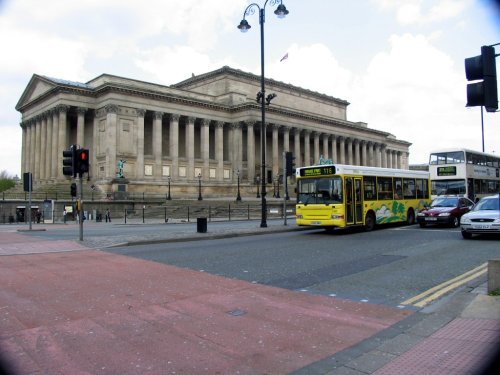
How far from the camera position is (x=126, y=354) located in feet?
15.5

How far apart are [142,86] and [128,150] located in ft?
31.8

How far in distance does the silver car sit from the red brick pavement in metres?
10.6

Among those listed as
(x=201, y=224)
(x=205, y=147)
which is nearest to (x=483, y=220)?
(x=201, y=224)

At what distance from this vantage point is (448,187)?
29219 millimetres

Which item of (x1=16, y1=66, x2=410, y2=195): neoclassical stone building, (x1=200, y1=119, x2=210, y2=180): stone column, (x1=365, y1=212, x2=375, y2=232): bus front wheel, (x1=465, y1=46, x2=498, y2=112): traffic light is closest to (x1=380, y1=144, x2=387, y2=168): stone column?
(x1=16, y1=66, x2=410, y2=195): neoclassical stone building

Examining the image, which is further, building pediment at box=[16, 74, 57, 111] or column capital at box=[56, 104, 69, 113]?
building pediment at box=[16, 74, 57, 111]

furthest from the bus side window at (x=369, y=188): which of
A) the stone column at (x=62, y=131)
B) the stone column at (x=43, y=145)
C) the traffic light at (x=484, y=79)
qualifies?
the stone column at (x=43, y=145)

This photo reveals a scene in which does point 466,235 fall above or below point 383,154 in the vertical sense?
below

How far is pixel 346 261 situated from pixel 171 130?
5729cm

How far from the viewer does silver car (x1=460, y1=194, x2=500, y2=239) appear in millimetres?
15055

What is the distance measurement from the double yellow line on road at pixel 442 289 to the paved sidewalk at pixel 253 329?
0.24 meters

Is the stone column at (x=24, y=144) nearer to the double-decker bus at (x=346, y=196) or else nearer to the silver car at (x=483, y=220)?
the double-decker bus at (x=346, y=196)

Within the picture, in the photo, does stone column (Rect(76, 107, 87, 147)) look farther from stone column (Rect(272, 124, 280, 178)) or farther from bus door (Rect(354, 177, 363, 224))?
bus door (Rect(354, 177, 363, 224))

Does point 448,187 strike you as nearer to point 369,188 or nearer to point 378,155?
point 369,188
